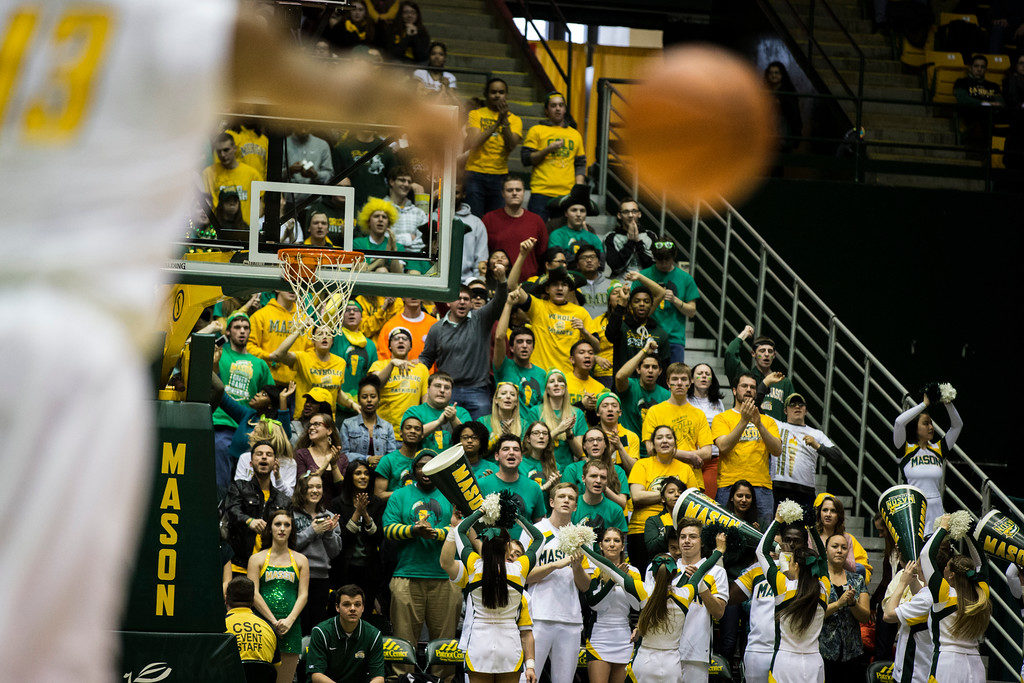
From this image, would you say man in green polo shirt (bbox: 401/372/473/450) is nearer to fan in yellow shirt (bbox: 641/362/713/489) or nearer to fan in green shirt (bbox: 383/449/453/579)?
fan in green shirt (bbox: 383/449/453/579)

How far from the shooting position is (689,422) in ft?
42.3

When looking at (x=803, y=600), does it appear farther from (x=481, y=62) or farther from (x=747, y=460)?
(x=481, y=62)

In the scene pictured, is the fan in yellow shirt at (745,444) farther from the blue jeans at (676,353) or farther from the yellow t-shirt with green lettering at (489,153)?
the yellow t-shirt with green lettering at (489,153)

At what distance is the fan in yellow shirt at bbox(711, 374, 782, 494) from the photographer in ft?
42.0

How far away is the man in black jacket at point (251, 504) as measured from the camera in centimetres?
1079

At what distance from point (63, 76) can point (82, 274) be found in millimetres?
252

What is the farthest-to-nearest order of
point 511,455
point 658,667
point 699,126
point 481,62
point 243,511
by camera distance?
point 481,62 < point 511,455 < point 658,667 < point 243,511 < point 699,126

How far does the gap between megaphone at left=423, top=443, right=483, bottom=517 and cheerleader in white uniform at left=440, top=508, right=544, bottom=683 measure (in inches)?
5.8

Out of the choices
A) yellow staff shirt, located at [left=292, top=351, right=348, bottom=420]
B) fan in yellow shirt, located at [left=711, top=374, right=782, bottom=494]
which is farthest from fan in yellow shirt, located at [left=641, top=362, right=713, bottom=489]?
yellow staff shirt, located at [left=292, top=351, right=348, bottom=420]

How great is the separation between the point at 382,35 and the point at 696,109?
11.5 meters

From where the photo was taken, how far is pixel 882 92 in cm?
1916

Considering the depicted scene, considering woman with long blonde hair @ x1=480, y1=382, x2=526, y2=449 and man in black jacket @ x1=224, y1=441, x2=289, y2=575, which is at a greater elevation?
woman with long blonde hair @ x1=480, y1=382, x2=526, y2=449

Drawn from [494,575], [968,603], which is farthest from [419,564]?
[968,603]

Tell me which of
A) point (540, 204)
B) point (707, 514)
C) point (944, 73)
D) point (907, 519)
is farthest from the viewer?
point (944, 73)
